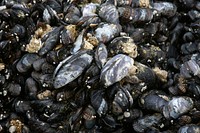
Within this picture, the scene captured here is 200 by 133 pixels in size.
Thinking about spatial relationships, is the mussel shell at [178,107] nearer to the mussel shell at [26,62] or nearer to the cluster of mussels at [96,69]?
the cluster of mussels at [96,69]

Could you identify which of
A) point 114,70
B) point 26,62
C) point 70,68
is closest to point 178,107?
point 114,70

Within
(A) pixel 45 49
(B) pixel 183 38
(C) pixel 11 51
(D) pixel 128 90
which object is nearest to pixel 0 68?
(C) pixel 11 51

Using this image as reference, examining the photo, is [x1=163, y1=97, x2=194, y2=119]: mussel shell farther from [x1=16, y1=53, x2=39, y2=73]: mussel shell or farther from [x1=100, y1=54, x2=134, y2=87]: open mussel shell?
[x1=16, y1=53, x2=39, y2=73]: mussel shell

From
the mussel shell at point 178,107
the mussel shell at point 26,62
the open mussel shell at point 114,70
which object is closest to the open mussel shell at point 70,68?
the open mussel shell at point 114,70

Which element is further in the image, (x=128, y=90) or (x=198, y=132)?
(x=128, y=90)

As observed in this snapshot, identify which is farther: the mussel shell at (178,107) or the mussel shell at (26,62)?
the mussel shell at (26,62)

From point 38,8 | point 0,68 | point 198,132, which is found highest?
point 38,8

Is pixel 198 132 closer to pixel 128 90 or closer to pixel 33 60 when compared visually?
pixel 128 90

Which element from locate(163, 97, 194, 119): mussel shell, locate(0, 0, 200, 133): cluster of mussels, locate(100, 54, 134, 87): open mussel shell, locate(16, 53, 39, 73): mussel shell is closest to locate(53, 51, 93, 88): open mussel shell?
locate(0, 0, 200, 133): cluster of mussels

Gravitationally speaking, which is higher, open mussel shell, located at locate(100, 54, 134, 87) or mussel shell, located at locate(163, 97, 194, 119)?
open mussel shell, located at locate(100, 54, 134, 87)
